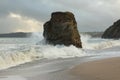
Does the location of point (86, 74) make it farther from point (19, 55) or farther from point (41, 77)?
point (19, 55)

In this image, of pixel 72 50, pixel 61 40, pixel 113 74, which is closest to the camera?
pixel 113 74

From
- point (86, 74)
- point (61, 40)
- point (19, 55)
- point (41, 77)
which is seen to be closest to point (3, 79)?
point (41, 77)

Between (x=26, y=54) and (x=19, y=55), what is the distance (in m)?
1.43

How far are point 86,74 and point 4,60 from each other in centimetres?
861

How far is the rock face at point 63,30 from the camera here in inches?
1400

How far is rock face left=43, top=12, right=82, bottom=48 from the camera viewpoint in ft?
→ 117

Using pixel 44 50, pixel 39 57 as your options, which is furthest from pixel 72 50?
pixel 39 57

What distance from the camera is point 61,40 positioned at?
1399 inches

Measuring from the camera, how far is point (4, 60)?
2083 centimetres

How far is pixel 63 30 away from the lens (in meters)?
35.9

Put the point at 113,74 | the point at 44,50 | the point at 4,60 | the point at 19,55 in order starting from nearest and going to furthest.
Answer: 1. the point at 113,74
2. the point at 4,60
3. the point at 19,55
4. the point at 44,50

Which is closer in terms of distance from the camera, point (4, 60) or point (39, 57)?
point (4, 60)

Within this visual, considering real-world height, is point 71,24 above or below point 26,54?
above

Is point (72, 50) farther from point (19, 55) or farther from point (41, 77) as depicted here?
point (41, 77)
